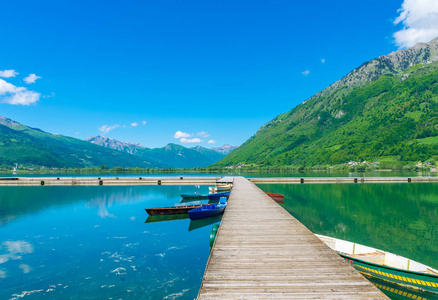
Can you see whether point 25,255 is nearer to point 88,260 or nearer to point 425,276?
point 88,260

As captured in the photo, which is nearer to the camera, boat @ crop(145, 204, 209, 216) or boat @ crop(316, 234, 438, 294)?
boat @ crop(316, 234, 438, 294)

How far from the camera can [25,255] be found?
58.2 ft

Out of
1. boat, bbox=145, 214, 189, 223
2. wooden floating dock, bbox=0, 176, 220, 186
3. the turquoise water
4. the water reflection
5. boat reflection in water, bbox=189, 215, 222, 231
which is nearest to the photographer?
the turquoise water

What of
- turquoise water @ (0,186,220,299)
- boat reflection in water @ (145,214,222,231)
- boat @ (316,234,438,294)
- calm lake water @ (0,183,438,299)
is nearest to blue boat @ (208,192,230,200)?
boat reflection in water @ (145,214,222,231)

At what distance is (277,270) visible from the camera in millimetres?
7711

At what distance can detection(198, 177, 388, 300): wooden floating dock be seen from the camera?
20.5ft

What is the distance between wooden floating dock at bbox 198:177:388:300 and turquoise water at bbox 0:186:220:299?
4556 millimetres

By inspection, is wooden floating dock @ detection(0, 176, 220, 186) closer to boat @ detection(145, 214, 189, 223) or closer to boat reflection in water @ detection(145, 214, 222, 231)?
boat @ detection(145, 214, 189, 223)

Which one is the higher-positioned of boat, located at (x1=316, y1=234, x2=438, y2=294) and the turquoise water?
boat, located at (x1=316, y1=234, x2=438, y2=294)

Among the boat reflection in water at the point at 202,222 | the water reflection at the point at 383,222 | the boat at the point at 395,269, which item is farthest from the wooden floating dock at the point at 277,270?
the boat reflection in water at the point at 202,222

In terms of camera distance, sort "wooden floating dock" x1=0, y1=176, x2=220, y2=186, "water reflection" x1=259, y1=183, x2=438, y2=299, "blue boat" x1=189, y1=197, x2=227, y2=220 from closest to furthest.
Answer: "water reflection" x1=259, y1=183, x2=438, y2=299, "blue boat" x1=189, y1=197, x2=227, y2=220, "wooden floating dock" x1=0, y1=176, x2=220, y2=186

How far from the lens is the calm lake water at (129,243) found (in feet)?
42.9

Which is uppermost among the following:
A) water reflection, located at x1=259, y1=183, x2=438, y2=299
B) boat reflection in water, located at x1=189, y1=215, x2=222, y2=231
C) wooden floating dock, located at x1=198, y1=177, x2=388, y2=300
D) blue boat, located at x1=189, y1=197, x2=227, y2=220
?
wooden floating dock, located at x1=198, y1=177, x2=388, y2=300

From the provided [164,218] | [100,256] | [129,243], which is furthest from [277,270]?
[164,218]
